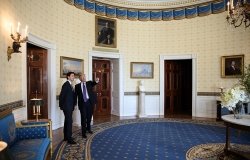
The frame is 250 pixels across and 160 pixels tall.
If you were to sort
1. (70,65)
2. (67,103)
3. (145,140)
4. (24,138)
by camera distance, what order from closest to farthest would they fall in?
1. (24,138)
2. (67,103)
3. (145,140)
4. (70,65)

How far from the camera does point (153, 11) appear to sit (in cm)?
972

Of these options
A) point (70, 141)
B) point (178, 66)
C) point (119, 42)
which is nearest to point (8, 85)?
point (70, 141)

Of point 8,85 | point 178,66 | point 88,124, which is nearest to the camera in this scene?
point 8,85

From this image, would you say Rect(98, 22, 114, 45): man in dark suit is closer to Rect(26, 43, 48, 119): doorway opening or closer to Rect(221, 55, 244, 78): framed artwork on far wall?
Rect(26, 43, 48, 119): doorway opening

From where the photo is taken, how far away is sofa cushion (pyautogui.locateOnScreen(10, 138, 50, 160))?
112 inches

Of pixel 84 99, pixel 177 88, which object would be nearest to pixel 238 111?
pixel 84 99

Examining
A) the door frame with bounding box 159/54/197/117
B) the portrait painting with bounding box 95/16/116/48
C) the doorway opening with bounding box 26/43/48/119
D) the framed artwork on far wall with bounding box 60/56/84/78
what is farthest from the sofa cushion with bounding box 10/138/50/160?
the door frame with bounding box 159/54/197/117

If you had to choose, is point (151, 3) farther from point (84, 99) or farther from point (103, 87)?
point (84, 99)

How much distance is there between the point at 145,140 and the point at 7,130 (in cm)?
325

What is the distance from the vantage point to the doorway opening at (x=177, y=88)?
1012 centimetres

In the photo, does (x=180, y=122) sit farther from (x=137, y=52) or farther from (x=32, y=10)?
(x=32, y=10)

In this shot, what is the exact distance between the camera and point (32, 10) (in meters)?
5.56

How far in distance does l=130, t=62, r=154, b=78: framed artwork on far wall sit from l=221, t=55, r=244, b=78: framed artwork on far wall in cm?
288

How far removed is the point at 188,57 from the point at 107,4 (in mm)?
4036
